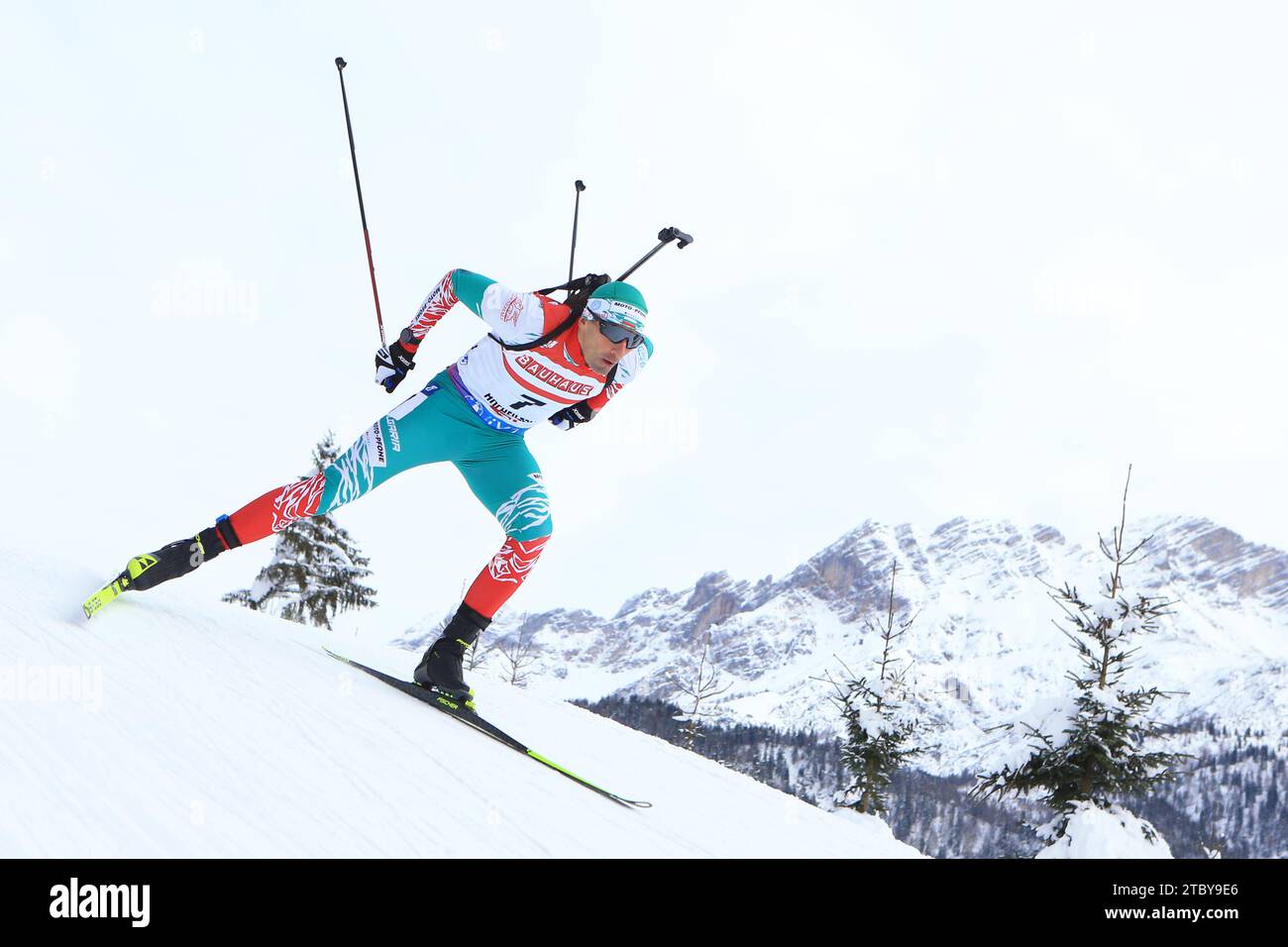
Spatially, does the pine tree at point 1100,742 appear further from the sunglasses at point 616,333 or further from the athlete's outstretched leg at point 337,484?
the athlete's outstretched leg at point 337,484

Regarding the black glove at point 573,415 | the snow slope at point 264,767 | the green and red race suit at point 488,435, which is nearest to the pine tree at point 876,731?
the black glove at point 573,415

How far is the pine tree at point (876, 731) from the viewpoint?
18625 mm

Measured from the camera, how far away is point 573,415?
4.59 m

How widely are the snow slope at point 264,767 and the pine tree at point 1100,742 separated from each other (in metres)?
8.22

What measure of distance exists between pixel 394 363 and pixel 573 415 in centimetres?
93

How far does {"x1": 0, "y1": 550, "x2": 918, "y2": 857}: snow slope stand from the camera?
189 cm

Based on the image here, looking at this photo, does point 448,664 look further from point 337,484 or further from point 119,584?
point 119,584

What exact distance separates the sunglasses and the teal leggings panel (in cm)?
71

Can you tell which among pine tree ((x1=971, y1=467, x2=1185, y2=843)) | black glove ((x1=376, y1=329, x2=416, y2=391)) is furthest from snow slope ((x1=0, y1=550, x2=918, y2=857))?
pine tree ((x1=971, y1=467, x2=1185, y2=843))
